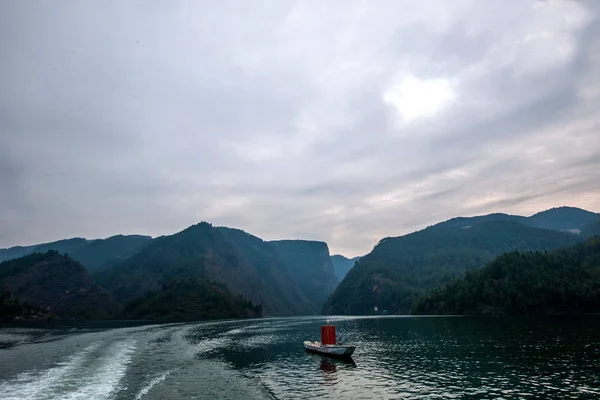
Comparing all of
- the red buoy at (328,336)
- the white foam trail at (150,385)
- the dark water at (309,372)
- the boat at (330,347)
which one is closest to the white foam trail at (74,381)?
the dark water at (309,372)

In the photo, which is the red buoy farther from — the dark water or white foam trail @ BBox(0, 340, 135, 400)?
white foam trail @ BBox(0, 340, 135, 400)

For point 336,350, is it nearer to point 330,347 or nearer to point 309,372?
point 330,347

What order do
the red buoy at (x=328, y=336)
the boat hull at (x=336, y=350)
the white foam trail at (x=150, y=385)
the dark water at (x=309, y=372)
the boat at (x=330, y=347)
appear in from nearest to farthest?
the white foam trail at (x=150, y=385)
the dark water at (x=309, y=372)
the boat hull at (x=336, y=350)
the boat at (x=330, y=347)
the red buoy at (x=328, y=336)

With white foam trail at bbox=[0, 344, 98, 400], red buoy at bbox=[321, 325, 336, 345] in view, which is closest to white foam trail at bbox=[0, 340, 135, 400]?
white foam trail at bbox=[0, 344, 98, 400]

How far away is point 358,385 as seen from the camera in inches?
2128

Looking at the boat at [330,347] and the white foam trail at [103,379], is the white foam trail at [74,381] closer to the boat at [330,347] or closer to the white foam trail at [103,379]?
the white foam trail at [103,379]

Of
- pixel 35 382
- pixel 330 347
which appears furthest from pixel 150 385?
pixel 330 347

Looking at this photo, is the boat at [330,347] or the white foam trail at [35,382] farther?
the boat at [330,347]

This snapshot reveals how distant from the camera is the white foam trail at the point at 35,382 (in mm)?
47875

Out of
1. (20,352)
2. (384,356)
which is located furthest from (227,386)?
(20,352)

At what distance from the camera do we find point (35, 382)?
5475 cm

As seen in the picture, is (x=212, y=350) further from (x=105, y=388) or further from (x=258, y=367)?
(x=105, y=388)

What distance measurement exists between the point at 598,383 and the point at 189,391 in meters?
49.7

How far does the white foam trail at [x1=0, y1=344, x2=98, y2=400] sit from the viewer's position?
47.9 metres
